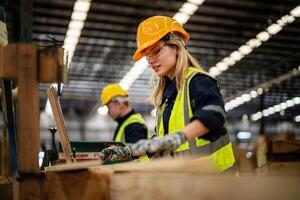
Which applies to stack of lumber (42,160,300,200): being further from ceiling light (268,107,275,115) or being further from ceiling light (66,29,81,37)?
ceiling light (268,107,275,115)

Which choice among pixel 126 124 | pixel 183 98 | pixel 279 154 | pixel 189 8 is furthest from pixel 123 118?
pixel 189 8

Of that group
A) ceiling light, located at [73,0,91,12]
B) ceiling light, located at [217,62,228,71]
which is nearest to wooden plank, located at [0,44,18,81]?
ceiling light, located at [73,0,91,12]

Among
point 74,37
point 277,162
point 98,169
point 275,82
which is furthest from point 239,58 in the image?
point 98,169

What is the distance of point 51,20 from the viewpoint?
38.8 ft

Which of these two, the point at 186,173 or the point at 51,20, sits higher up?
the point at 51,20

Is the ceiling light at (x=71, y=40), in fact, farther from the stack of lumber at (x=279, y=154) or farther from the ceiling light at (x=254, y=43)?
the stack of lumber at (x=279, y=154)

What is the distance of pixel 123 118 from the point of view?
5859 mm

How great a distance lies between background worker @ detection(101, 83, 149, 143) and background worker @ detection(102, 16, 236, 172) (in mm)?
2468

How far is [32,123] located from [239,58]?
14.8 metres

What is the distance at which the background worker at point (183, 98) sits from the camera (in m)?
2.19

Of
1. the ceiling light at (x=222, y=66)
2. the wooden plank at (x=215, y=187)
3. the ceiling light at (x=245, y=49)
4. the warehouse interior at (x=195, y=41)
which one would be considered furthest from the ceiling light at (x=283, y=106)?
the wooden plank at (x=215, y=187)

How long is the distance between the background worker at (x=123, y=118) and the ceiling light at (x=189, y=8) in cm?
516

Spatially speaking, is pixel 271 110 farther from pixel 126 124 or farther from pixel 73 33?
pixel 126 124

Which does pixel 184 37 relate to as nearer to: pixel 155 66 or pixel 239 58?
pixel 155 66
